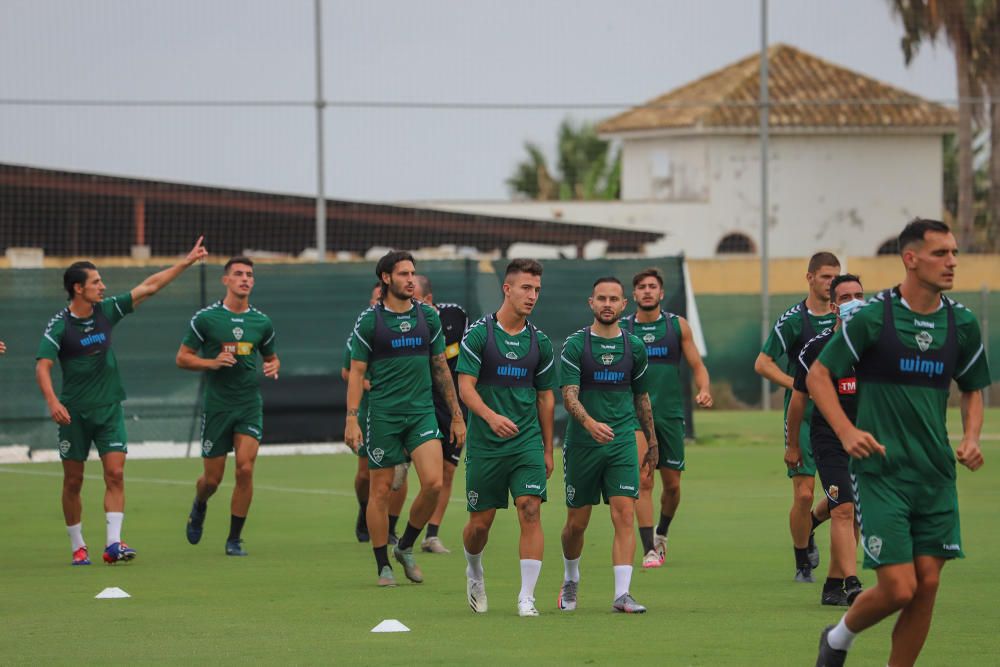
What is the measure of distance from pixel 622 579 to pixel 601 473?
69cm

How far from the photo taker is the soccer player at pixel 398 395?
451 inches

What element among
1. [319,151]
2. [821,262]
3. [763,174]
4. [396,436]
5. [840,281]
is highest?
[319,151]

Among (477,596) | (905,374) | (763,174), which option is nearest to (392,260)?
(477,596)

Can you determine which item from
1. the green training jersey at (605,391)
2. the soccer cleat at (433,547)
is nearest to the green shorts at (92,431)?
the soccer cleat at (433,547)

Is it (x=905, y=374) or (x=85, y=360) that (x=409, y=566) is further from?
(x=905, y=374)

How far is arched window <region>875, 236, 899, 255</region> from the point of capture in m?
37.0

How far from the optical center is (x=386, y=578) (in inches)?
450

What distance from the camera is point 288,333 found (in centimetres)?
2327

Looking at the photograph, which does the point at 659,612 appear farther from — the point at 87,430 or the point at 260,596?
the point at 87,430

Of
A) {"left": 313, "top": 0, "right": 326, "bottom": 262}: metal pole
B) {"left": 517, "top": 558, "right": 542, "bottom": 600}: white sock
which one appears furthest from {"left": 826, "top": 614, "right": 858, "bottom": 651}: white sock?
{"left": 313, "top": 0, "right": 326, "bottom": 262}: metal pole

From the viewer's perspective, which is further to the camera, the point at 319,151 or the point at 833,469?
the point at 319,151

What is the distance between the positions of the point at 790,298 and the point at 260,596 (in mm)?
20037

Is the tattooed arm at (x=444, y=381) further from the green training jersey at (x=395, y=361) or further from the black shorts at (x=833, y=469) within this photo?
the black shorts at (x=833, y=469)

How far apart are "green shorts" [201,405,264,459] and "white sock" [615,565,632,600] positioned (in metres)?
4.57
